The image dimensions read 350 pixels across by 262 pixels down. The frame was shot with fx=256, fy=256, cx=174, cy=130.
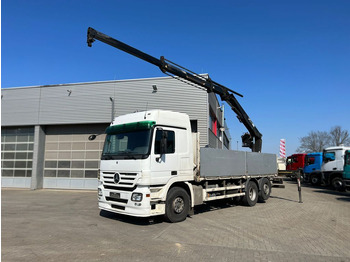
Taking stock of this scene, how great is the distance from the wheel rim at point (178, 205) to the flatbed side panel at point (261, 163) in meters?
4.06

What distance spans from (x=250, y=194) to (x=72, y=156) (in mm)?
11720

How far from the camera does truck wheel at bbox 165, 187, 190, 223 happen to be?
7171 mm

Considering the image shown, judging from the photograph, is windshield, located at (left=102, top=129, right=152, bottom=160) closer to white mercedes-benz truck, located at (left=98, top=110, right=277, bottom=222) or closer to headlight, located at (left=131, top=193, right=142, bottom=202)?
white mercedes-benz truck, located at (left=98, top=110, right=277, bottom=222)

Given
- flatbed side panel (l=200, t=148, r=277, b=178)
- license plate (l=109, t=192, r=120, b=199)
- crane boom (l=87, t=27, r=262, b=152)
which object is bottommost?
license plate (l=109, t=192, r=120, b=199)

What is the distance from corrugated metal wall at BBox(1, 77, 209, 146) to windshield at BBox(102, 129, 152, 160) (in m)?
7.19

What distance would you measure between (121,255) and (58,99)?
14.2 meters

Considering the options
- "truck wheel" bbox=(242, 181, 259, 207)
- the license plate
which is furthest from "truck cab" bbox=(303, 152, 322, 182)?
the license plate

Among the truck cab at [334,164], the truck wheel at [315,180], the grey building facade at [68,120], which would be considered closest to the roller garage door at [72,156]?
the grey building facade at [68,120]

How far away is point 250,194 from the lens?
10492mm

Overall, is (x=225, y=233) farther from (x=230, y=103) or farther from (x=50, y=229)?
(x=230, y=103)

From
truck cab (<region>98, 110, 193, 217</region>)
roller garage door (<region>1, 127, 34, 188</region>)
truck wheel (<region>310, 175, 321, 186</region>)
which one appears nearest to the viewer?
truck cab (<region>98, 110, 193, 217</region>)

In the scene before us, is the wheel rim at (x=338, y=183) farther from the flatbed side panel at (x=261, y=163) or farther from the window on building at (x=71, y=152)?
the window on building at (x=71, y=152)

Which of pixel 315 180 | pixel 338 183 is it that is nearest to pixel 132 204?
pixel 338 183

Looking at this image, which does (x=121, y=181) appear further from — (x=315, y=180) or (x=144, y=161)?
(x=315, y=180)
